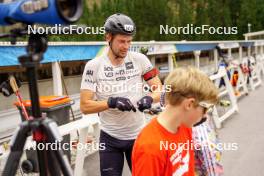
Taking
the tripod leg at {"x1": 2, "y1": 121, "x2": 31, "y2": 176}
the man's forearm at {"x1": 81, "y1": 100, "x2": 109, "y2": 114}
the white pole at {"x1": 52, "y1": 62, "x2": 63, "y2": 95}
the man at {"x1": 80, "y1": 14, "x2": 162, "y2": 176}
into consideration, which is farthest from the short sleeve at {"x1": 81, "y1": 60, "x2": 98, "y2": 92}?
the white pole at {"x1": 52, "y1": 62, "x2": 63, "y2": 95}

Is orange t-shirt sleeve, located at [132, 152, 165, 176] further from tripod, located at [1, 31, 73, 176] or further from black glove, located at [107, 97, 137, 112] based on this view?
black glove, located at [107, 97, 137, 112]

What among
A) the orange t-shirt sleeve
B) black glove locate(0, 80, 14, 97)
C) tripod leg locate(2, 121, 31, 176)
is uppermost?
tripod leg locate(2, 121, 31, 176)

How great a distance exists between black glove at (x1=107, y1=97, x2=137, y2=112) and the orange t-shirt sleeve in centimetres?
79

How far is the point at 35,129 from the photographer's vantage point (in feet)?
4.61

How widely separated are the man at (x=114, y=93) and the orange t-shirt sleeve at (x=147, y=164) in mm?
967

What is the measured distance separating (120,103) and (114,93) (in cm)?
29

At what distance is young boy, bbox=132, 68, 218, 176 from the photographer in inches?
76.3

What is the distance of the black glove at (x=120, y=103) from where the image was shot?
2.72 m

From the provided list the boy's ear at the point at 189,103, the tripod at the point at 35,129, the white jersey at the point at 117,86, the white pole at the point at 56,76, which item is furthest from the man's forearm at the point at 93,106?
the white pole at the point at 56,76

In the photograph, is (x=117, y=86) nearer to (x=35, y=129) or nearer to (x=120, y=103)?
(x=120, y=103)

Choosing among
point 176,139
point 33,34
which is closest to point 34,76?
point 33,34

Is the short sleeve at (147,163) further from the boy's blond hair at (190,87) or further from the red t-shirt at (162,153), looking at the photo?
the boy's blond hair at (190,87)

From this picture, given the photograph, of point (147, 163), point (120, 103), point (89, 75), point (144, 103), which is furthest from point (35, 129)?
point (89, 75)

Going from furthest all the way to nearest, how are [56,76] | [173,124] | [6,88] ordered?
[56,76] → [6,88] → [173,124]
